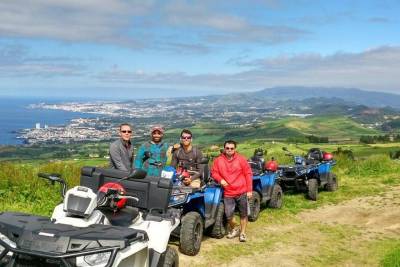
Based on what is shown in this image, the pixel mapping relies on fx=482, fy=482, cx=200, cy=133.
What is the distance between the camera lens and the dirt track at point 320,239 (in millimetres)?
8078

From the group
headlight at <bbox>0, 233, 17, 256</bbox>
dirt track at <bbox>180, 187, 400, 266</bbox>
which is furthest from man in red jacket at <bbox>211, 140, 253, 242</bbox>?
headlight at <bbox>0, 233, 17, 256</bbox>

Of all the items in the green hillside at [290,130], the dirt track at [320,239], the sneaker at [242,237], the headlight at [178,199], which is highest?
the headlight at [178,199]

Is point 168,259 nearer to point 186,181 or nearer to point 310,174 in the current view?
point 186,181

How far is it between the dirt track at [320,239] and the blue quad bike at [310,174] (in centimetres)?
109

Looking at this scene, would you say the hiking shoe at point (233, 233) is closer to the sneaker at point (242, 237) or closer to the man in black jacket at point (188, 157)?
the sneaker at point (242, 237)

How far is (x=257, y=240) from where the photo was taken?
365 inches

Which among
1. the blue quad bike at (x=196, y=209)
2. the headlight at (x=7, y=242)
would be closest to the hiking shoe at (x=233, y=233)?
the blue quad bike at (x=196, y=209)

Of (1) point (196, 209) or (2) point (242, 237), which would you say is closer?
(1) point (196, 209)

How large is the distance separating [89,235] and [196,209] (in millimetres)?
4253

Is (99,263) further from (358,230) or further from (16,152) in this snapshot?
(16,152)

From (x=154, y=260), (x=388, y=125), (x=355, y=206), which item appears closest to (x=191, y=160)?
(x=154, y=260)

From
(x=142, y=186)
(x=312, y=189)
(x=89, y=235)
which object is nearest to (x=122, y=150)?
(x=142, y=186)

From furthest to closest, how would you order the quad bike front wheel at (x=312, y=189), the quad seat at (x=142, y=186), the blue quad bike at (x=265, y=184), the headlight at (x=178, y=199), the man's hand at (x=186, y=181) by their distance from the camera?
the quad bike front wheel at (x=312, y=189), the blue quad bike at (x=265, y=184), the man's hand at (x=186, y=181), the headlight at (x=178, y=199), the quad seat at (x=142, y=186)

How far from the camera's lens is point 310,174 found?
14.7 metres
